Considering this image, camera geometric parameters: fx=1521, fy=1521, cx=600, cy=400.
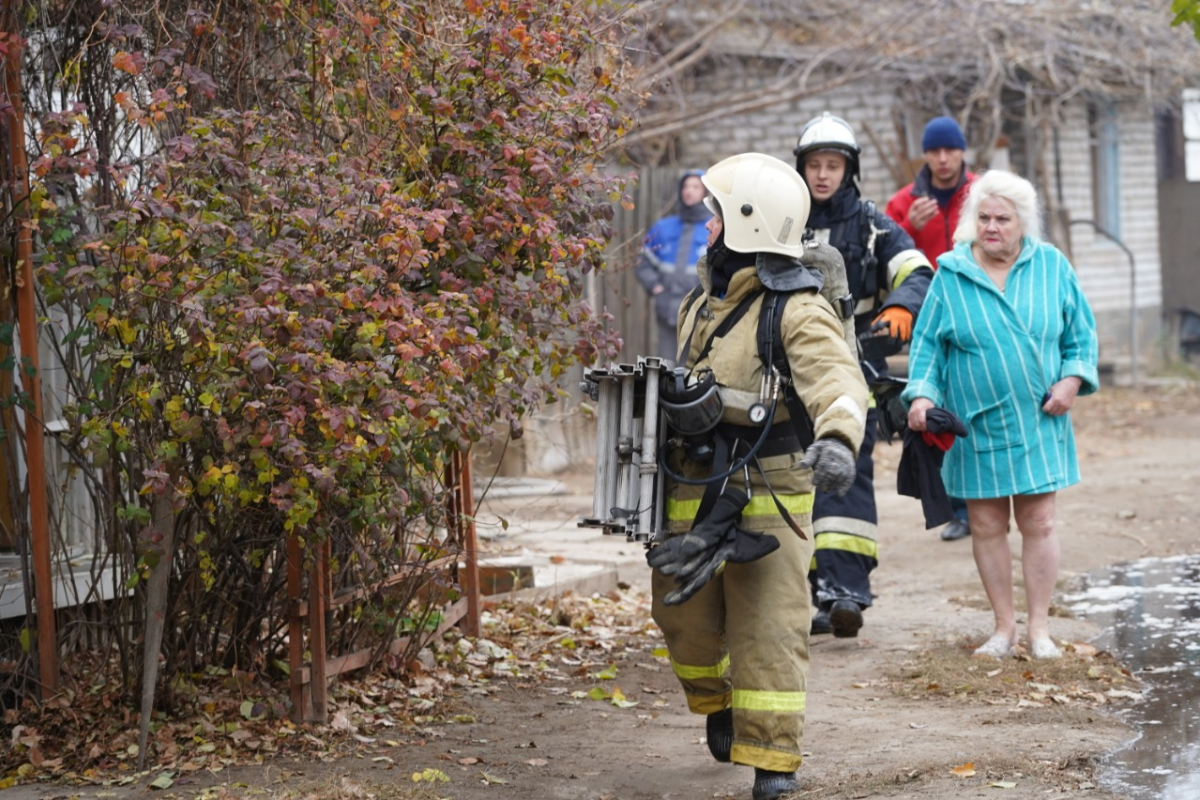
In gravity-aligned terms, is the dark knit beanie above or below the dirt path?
above

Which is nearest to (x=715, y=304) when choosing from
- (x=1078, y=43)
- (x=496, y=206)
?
(x=496, y=206)

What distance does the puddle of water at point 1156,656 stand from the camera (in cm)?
436

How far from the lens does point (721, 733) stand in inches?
186

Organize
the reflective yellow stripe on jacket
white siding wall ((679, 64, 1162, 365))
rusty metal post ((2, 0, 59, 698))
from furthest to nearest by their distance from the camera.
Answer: white siding wall ((679, 64, 1162, 365)) < rusty metal post ((2, 0, 59, 698)) < the reflective yellow stripe on jacket

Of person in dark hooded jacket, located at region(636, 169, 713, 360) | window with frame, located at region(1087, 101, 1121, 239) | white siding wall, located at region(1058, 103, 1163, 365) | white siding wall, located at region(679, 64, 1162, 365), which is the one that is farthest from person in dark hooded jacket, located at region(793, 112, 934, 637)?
window with frame, located at region(1087, 101, 1121, 239)

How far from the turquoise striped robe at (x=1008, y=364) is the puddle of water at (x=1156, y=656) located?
845mm

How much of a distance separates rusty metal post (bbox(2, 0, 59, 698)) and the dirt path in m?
0.57

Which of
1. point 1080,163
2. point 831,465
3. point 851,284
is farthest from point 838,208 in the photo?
point 1080,163

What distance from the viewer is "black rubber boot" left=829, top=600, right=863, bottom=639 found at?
20.6 ft

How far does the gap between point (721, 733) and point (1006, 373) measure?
197 cm

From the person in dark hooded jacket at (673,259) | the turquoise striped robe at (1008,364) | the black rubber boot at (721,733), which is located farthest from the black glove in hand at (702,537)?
the person in dark hooded jacket at (673,259)

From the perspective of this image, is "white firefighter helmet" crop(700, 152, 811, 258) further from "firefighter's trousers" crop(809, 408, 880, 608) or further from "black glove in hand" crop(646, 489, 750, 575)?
"firefighter's trousers" crop(809, 408, 880, 608)

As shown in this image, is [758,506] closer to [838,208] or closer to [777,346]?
[777,346]

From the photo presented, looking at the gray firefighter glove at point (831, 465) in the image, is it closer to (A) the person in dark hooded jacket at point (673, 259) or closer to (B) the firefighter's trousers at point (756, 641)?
(B) the firefighter's trousers at point (756, 641)
